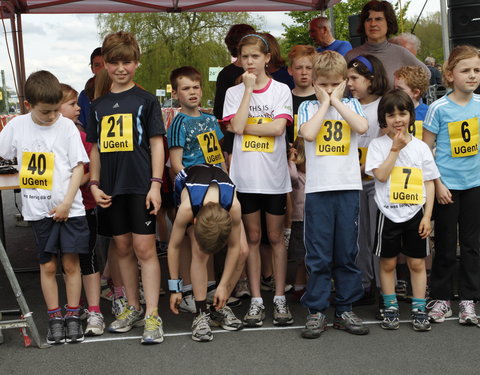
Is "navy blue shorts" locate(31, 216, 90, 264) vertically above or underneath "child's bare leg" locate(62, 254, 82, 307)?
above

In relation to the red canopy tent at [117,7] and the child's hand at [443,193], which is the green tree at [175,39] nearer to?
the red canopy tent at [117,7]

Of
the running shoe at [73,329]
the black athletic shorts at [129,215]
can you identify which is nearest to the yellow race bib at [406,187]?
the black athletic shorts at [129,215]

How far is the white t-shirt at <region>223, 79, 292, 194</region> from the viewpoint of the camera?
3932 millimetres

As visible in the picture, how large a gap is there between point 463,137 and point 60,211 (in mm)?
2389

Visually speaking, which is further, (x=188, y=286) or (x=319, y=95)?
(x=188, y=286)

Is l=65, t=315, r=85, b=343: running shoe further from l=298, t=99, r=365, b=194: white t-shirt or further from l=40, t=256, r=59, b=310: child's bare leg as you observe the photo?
l=298, t=99, r=365, b=194: white t-shirt

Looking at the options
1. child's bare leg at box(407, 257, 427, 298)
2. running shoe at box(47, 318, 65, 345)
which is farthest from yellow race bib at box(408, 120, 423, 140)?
running shoe at box(47, 318, 65, 345)

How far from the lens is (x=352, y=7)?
29625 millimetres

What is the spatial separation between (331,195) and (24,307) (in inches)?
72.7

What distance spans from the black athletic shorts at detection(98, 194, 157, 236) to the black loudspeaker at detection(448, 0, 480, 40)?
152 inches

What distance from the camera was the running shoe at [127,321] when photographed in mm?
3902

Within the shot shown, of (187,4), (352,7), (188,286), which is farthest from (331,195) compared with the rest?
(352,7)

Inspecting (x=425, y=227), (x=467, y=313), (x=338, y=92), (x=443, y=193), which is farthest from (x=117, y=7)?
(x=467, y=313)

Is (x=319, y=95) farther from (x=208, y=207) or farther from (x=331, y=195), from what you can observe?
(x=208, y=207)
